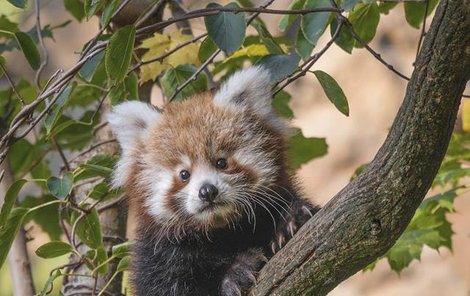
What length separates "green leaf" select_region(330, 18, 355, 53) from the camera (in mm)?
2879

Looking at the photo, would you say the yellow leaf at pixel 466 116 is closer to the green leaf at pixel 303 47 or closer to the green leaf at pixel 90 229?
the green leaf at pixel 303 47

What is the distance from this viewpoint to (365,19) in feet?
10.1

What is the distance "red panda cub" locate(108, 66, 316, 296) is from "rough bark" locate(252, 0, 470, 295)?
315 millimetres

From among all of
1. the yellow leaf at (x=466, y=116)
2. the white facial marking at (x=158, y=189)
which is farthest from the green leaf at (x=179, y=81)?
the yellow leaf at (x=466, y=116)

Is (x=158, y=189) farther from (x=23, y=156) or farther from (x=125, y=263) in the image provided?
(x=23, y=156)

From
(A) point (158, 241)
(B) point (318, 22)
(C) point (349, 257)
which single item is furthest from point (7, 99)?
(C) point (349, 257)

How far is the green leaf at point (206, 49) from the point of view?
9.58ft

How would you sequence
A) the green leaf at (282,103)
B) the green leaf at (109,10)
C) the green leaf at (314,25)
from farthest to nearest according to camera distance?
the green leaf at (282,103)
the green leaf at (314,25)
the green leaf at (109,10)

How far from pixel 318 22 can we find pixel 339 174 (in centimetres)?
559

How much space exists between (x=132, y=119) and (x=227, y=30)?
598mm

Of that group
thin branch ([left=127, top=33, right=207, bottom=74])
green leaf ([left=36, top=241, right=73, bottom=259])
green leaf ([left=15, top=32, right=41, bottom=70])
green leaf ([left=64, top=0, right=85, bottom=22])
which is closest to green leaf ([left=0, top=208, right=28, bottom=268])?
green leaf ([left=36, top=241, right=73, bottom=259])

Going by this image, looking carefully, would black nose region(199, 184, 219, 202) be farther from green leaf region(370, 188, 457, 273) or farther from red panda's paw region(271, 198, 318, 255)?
green leaf region(370, 188, 457, 273)

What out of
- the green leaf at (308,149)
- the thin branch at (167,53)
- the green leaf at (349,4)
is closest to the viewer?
the green leaf at (349,4)

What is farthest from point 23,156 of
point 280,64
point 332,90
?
point 332,90
